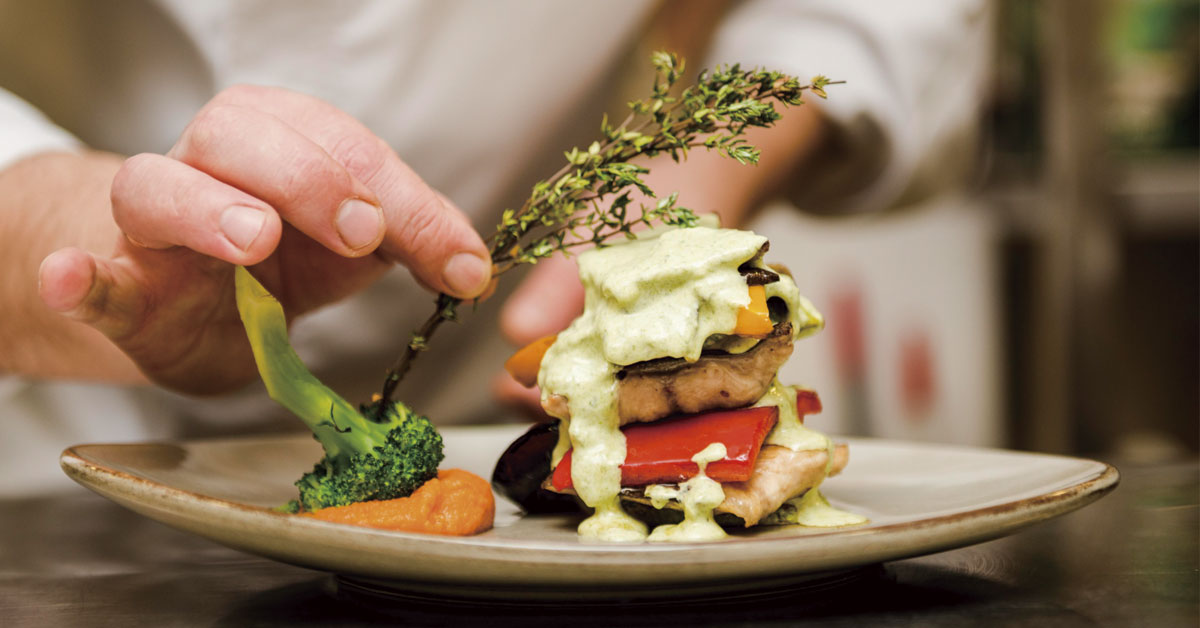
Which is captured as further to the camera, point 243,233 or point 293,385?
point 293,385

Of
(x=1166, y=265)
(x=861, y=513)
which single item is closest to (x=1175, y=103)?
(x=1166, y=265)

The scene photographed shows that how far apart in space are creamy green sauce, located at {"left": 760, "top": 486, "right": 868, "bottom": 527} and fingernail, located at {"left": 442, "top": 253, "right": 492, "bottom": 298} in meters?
0.48

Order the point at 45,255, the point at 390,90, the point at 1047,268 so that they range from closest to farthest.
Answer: the point at 45,255
the point at 390,90
the point at 1047,268

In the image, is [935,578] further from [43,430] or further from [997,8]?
[997,8]

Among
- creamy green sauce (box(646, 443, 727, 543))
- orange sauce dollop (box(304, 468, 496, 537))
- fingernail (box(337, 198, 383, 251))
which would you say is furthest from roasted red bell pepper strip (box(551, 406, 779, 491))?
fingernail (box(337, 198, 383, 251))

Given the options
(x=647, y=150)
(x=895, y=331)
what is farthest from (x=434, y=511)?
(x=895, y=331)

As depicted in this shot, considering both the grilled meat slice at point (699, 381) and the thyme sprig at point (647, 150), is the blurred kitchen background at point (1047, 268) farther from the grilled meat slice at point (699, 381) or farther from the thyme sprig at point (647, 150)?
the grilled meat slice at point (699, 381)

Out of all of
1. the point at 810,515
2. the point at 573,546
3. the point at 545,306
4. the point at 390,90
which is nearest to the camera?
the point at 573,546

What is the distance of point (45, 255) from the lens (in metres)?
1.87

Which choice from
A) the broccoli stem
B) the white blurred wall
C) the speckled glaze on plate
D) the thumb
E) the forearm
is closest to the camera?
the speckled glaze on plate

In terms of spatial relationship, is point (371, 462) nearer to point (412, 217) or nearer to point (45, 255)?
point (412, 217)

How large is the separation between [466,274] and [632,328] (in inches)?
10.9

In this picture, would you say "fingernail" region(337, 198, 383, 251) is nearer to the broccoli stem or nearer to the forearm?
the broccoli stem

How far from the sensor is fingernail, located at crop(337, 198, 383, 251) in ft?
4.25
